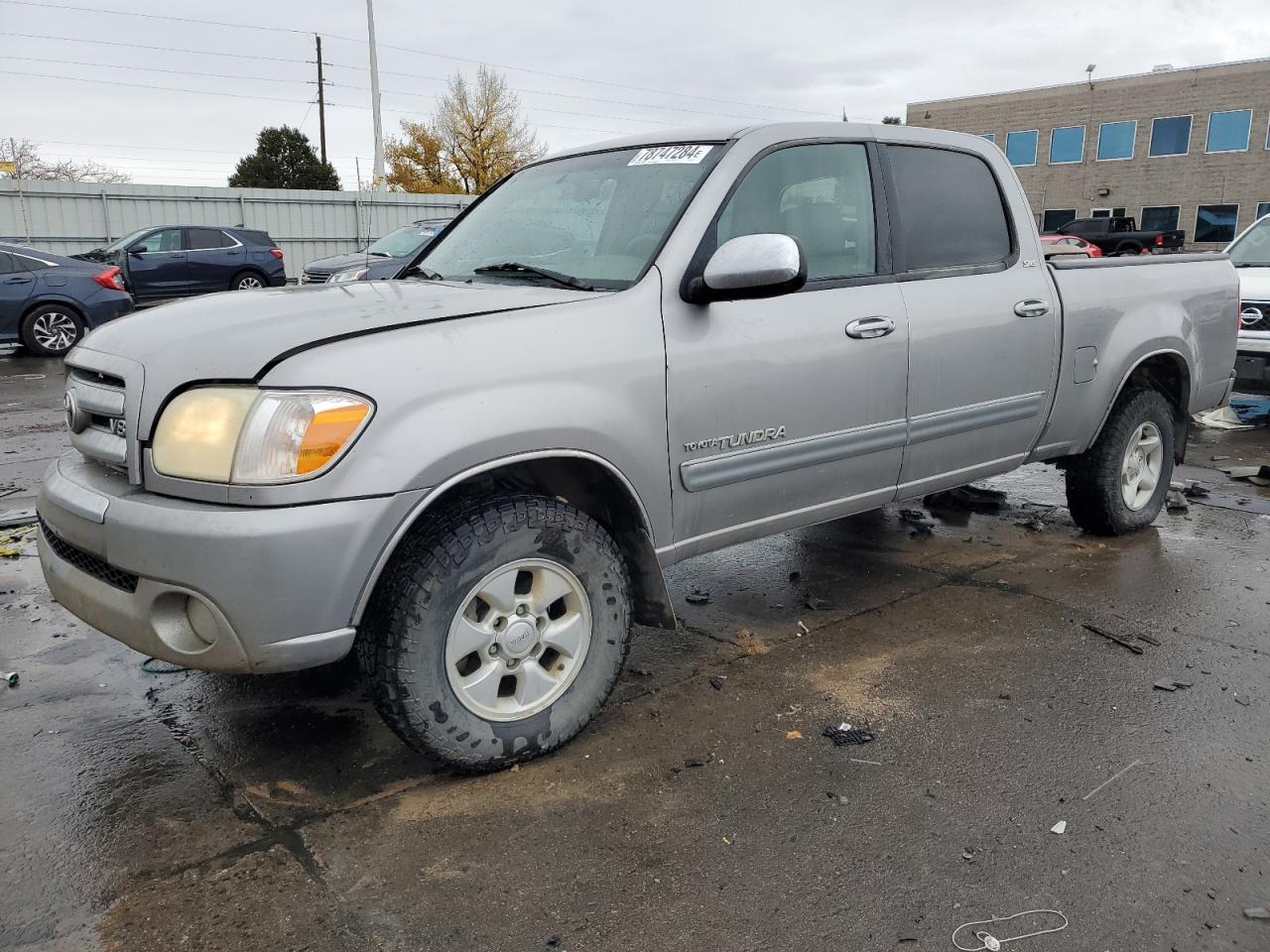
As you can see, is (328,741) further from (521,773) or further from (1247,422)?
(1247,422)

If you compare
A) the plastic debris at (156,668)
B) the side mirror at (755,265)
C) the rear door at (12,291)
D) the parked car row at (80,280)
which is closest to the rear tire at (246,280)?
the parked car row at (80,280)

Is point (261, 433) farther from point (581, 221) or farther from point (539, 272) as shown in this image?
point (581, 221)

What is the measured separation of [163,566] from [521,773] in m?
1.15

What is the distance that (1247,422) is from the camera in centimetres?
878

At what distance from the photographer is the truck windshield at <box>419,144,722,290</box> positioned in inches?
129

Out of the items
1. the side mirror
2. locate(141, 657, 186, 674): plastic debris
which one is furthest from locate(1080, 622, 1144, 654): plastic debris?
locate(141, 657, 186, 674): plastic debris

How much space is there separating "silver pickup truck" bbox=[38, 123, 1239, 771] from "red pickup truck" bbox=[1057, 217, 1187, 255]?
32786mm

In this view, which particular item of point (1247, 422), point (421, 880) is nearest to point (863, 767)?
point (421, 880)

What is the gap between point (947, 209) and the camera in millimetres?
4078

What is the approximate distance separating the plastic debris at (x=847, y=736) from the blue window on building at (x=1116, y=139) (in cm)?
4880

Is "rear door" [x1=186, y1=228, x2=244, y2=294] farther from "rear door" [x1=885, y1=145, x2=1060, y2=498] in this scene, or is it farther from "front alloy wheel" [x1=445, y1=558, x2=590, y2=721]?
"front alloy wheel" [x1=445, y1=558, x2=590, y2=721]

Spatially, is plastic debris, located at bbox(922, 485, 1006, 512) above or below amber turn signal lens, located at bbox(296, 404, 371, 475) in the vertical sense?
below

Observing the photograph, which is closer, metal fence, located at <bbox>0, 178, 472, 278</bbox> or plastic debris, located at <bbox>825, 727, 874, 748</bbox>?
plastic debris, located at <bbox>825, 727, 874, 748</bbox>

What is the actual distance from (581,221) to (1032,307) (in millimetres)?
1987
